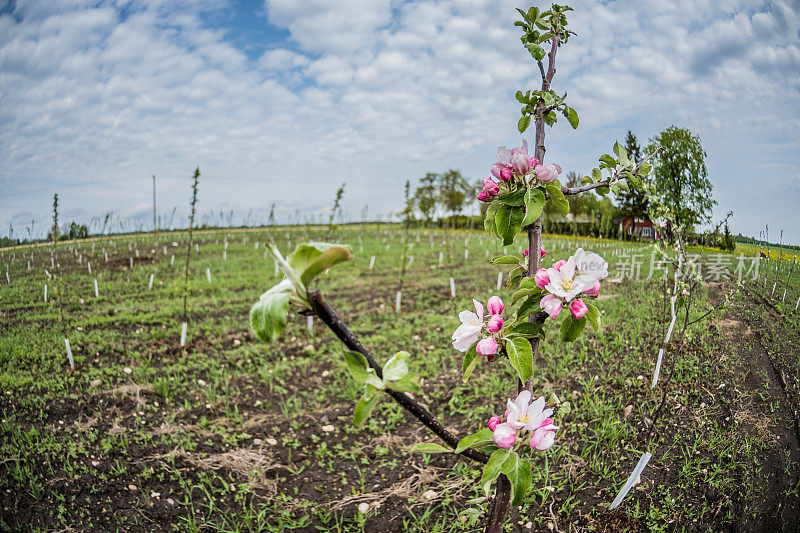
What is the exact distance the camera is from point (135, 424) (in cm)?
373

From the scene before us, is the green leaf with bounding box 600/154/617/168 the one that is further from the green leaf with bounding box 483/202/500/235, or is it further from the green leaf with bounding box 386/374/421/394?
the green leaf with bounding box 386/374/421/394

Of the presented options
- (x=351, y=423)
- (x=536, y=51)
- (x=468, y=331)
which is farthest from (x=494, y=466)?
(x=351, y=423)

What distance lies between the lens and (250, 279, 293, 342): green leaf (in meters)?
0.64

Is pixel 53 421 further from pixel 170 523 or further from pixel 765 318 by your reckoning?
pixel 765 318

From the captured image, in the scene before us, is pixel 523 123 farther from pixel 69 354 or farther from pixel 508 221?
pixel 69 354

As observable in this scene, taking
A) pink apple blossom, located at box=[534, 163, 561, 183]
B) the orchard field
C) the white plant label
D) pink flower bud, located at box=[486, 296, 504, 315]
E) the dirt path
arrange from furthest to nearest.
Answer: the white plant label, the orchard field, the dirt path, pink flower bud, located at box=[486, 296, 504, 315], pink apple blossom, located at box=[534, 163, 561, 183]

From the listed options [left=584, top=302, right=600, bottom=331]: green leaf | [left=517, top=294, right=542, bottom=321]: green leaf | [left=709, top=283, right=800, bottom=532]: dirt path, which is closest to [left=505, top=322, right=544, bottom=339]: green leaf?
[left=517, top=294, right=542, bottom=321]: green leaf

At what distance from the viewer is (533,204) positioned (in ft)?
3.34

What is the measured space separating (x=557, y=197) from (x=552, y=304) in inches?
12.0

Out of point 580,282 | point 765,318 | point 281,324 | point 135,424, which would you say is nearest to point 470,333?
point 580,282

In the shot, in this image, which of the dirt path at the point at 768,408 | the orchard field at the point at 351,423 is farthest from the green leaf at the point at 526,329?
the dirt path at the point at 768,408

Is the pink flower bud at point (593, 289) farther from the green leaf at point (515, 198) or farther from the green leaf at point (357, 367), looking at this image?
the green leaf at point (357, 367)

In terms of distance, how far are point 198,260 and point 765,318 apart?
41.1ft

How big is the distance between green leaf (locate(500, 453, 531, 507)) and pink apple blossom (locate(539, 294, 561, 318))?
33 centimetres
